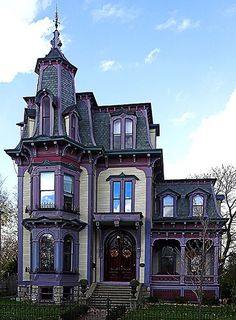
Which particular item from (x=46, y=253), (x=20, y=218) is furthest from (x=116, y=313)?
(x=20, y=218)

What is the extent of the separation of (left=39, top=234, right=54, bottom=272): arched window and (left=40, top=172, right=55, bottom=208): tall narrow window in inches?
70.5

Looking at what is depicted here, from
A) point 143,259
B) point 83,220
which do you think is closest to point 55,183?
point 83,220

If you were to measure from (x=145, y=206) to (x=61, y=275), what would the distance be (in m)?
6.20

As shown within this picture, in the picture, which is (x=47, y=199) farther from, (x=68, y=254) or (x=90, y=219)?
(x=68, y=254)

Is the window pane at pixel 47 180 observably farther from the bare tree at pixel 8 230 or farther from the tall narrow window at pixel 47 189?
the bare tree at pixel 8 230

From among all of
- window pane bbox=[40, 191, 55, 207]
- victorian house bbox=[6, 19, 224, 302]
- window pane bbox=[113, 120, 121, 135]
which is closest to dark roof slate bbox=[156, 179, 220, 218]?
victorian house bbox=[6, 19, 224, 302]

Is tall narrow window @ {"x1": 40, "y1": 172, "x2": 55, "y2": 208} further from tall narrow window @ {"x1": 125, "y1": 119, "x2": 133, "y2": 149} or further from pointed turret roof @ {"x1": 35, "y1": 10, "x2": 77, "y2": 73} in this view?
pointed turret roof @ {"x1": 35, "y1": 10, "x2": 77, "y2": 73}

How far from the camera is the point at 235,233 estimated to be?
150 ft

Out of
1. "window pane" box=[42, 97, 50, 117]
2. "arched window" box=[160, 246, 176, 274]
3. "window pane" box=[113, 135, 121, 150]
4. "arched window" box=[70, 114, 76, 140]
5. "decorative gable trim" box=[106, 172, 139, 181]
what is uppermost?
"window pane" box=[42, 97, 50, 117]

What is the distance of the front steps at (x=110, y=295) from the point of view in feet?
81.8

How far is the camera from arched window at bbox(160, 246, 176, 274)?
30234 millimetres

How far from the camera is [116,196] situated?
95.2 feet

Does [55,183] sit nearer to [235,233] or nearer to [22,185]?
[22,185]

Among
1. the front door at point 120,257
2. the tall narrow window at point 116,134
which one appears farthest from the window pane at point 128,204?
the tall narrow window at point 116,134
